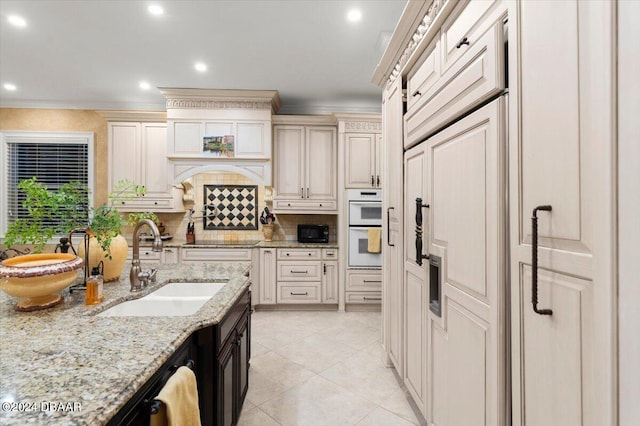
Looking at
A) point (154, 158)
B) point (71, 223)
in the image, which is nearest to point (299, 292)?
point (154, 158)

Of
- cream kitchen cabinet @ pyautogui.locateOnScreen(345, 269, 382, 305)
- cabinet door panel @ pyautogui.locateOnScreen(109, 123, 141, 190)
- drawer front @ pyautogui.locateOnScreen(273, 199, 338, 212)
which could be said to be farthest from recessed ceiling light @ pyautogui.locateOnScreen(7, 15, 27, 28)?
cream kitchen cabinet @ pyautogui.locateOnScreen(345, 269, 382, 305)

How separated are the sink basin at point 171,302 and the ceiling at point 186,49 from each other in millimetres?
2055

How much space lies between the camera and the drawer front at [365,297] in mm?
3918

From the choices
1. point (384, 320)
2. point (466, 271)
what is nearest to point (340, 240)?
point (384, 320)

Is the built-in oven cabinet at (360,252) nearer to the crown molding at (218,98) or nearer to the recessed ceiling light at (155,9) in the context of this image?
the crown molding at (218,98)

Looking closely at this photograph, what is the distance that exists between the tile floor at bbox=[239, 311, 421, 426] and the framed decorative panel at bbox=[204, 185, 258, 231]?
154 centimetres

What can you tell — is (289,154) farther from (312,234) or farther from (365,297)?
(365,297)

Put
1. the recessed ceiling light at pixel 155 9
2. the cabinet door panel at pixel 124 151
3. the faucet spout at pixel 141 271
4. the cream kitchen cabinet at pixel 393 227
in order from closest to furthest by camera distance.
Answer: the faucet spout at pixel 141 271, the cream kitchen cabinet at pixel 393 227, the recessed ceiling light at pixel 155 9, the cabinet door panel at pixel 124 151

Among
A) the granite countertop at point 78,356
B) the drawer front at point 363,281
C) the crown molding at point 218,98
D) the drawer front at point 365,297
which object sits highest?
the crown molding at point 218,98

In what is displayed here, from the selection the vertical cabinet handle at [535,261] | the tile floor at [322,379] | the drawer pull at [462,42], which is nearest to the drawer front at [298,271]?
the tile floor at [322,379]

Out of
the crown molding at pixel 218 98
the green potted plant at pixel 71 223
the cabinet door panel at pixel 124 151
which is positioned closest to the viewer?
the green potted plant at pixel 71 223

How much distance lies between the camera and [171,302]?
1.76m

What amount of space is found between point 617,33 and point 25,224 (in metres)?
2.21

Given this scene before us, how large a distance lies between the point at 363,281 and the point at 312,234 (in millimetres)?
932
